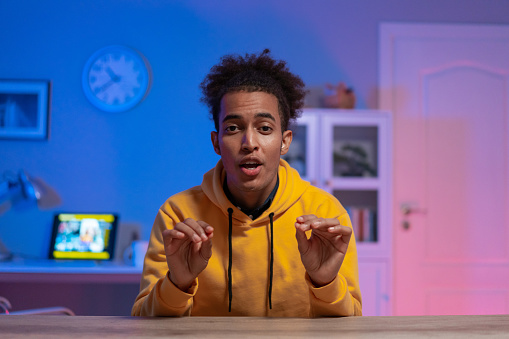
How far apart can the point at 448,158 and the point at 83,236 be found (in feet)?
8.52

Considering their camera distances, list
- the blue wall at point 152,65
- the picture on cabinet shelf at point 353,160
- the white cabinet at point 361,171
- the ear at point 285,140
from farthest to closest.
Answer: the blue wall at point 152,65 → the picture on cabinet shelf at point 353,160 → the white cabinet at point 361,171 → the ear at point 285,140

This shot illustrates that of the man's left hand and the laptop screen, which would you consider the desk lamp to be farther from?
the man's left hand

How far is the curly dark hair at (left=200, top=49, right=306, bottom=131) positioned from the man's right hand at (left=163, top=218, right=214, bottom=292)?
468mm

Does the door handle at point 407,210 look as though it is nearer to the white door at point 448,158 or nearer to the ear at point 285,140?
the white door at point 448,158

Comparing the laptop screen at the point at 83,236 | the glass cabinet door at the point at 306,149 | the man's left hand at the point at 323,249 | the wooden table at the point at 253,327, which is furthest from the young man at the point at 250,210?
the laptop screen at the point at 83,236

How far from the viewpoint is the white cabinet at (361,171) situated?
3.14m

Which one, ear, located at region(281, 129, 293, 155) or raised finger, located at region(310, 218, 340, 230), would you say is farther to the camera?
ear, located at region(281, 129, 293, 155)

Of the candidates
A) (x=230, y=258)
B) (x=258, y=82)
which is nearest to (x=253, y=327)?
(x=230, y=258)

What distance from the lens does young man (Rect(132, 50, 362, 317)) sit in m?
1.26

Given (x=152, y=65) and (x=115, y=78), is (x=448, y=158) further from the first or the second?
A: (x=115, y=78)

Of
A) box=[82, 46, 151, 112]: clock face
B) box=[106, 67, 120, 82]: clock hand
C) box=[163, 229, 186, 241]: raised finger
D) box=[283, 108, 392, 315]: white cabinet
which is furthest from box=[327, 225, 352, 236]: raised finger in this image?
box=[106, 67, 120, 82]: clock hand

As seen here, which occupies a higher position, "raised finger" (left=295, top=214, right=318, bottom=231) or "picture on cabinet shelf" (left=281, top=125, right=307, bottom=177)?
"picture on cabinet shelf" (left=281, top=125, right=307, bottom=177)

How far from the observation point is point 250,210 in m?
1.41

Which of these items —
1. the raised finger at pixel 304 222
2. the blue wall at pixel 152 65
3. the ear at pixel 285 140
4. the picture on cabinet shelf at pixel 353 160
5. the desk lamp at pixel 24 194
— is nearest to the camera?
the raised finger at pixel 304 222
